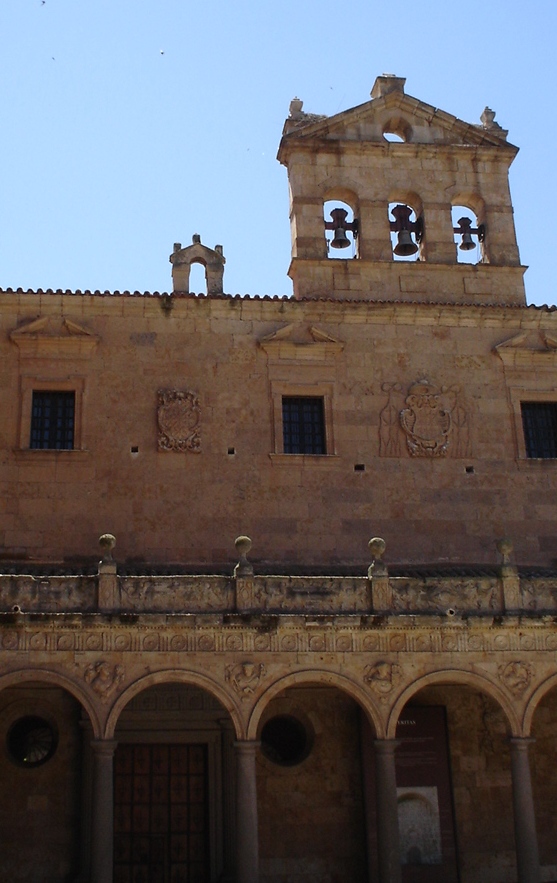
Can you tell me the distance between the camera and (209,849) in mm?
18391

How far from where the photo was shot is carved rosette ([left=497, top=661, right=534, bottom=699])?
1677cm

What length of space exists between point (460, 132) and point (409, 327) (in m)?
4.85

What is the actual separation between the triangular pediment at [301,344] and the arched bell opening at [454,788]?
6.75 metres

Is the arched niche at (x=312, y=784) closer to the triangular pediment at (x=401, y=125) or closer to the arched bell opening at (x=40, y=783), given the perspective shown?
the arched bell opening at (x=40, y=783)

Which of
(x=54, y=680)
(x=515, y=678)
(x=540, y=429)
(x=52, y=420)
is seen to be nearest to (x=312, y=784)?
(x=515, y=678)

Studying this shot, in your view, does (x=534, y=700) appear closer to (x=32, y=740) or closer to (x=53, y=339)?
(x=32, y=740)

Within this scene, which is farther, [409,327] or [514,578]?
[409,327]

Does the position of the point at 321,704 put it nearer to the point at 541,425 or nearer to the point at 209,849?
the point at 209,849

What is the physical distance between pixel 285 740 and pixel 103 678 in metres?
4.72

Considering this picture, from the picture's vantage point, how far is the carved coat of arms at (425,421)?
21406 mm

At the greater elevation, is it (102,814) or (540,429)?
(540,429)

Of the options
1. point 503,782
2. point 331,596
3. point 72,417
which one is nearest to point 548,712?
point 503,782

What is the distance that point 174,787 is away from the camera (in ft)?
61.6

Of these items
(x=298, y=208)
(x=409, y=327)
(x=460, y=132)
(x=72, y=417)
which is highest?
(x=460, y=132)
